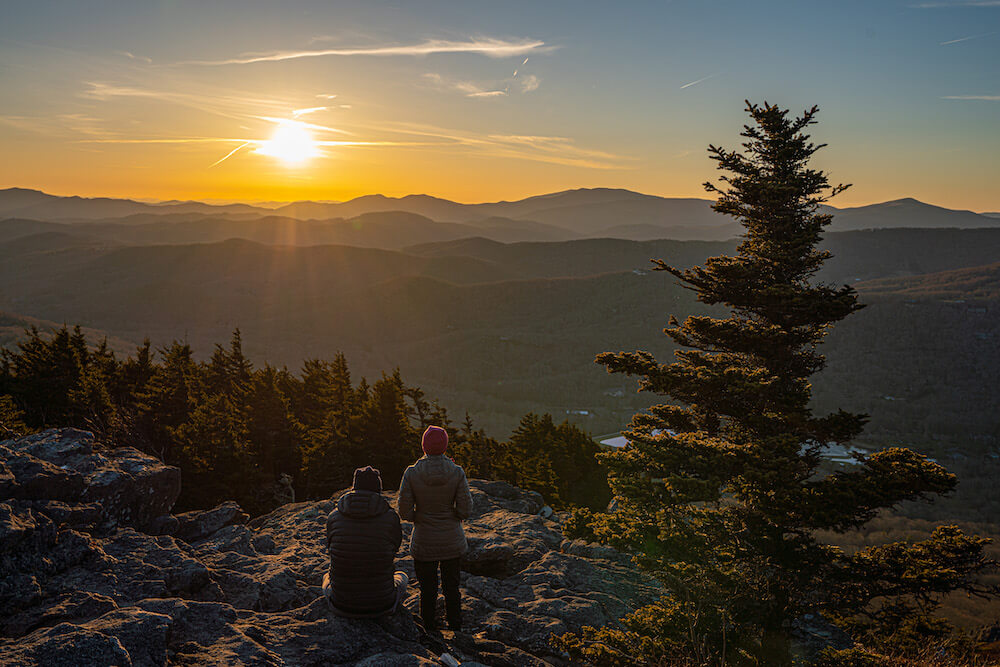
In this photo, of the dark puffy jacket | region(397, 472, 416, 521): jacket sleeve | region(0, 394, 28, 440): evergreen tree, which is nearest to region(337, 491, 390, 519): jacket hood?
the dark puffy jacket

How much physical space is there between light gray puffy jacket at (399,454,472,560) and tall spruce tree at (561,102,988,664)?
202cm

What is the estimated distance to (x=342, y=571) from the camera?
546 cm

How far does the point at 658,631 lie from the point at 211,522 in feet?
27.0

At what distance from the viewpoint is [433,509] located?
6.08 m

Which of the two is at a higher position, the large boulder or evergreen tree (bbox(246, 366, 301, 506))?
the large boulder

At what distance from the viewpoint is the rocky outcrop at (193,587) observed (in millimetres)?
4672

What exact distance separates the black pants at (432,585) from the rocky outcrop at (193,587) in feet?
0.91

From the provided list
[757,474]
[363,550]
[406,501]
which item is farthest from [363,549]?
[757,474]

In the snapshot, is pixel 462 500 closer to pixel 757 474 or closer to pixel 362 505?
pixel 362 505

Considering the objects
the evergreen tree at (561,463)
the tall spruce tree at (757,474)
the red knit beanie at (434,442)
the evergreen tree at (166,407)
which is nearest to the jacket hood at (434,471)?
the red knit beanie at (434,442)

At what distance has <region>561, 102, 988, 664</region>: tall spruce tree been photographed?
22.9 feet

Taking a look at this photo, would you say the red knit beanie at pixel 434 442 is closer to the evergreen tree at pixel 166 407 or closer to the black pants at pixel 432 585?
the black pants at pixel 432 585

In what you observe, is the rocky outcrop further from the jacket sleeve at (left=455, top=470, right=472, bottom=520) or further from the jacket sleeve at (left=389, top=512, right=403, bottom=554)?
the jacket sleeve at (left=455, top=470, right=472, bottom=520)

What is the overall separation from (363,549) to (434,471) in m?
1.11
